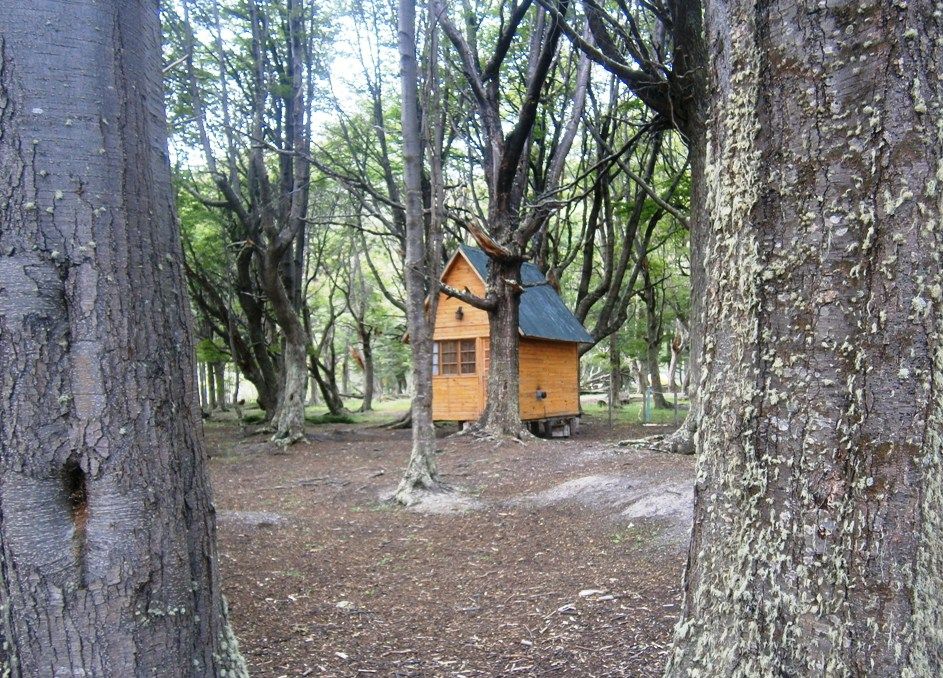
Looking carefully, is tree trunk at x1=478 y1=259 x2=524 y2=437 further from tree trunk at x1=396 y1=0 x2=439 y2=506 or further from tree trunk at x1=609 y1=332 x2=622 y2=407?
tree trunk at x1=609 y1=332 x2=622 y2=407

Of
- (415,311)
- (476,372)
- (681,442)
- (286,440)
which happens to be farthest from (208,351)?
(681,442)

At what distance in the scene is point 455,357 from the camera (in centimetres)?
1784

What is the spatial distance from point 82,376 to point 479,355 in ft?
50.1

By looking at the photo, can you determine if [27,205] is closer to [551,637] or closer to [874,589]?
[874,589]

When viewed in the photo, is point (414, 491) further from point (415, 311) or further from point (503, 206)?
point (503, 206)

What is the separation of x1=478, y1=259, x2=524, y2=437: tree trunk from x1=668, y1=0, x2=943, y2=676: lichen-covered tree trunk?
12.3 metres

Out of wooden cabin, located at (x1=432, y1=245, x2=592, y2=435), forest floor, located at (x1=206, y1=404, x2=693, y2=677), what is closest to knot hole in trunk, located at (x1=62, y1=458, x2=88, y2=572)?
forest floor, located at (x1=206, y1=404, x2=693, y2=677)

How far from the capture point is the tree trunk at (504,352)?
14.5 meters

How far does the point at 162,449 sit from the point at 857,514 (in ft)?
7.15

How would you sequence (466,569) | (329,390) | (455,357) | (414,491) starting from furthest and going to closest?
(329,390), (455,357), (414,491), (466,569)

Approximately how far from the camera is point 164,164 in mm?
2375

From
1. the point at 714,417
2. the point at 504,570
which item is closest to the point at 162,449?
the point at 714,417

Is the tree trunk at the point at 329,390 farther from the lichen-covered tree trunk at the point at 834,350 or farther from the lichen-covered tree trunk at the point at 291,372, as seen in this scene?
the lichen-covered tree trunk at the point at 834,350

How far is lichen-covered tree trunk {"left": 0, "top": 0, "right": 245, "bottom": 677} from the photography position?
2.03 meters
